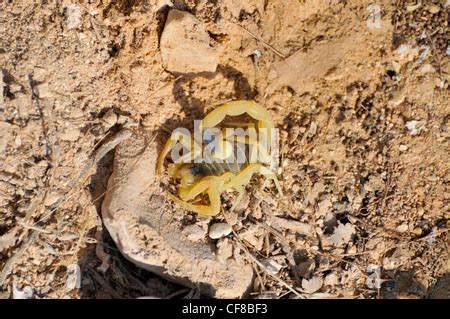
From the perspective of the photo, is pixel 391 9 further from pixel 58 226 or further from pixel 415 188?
pixel 58 226

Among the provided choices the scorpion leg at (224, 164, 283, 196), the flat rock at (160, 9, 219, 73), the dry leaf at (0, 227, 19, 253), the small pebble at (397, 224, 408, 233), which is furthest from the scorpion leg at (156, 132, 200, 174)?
the small pebble at (397, 224, 408, 233)

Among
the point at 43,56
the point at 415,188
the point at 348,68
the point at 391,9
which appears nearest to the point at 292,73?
the point at 348,68

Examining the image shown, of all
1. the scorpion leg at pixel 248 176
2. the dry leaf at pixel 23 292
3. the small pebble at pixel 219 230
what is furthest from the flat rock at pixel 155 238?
the dry leaf at pixel 23 292

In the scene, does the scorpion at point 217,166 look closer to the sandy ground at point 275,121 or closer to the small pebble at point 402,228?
the sandy ground at point 275,121

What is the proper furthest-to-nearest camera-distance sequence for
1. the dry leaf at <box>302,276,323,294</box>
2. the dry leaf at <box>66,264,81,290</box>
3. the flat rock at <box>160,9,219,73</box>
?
the flat rock at <box>160,9,219,73</box> < the dry leaf at <box>302,276,323,294</box> < the dry leaf at <box>66,264,81,290</box>

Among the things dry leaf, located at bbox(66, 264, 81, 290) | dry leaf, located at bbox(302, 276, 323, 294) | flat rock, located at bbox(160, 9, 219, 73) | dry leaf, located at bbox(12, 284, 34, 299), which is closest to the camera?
dry leaf, located at bbox(12, 284, 34, 299)

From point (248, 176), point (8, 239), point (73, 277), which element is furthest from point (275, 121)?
point (8, 239)

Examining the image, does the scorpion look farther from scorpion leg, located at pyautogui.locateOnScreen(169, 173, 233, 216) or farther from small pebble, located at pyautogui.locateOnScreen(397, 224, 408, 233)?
small pebble, located at pyautogui.locateOnScreen(397, 224, 408, 233)
